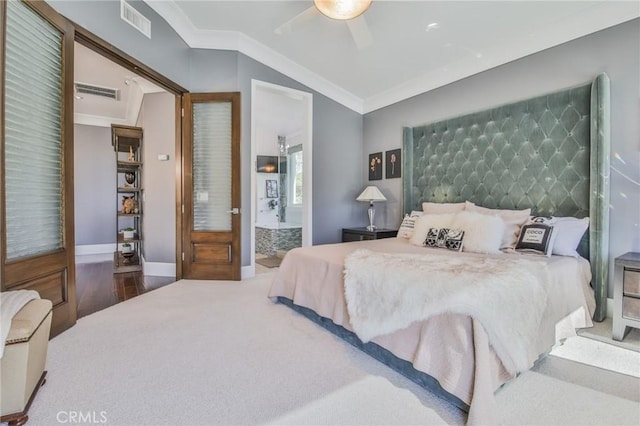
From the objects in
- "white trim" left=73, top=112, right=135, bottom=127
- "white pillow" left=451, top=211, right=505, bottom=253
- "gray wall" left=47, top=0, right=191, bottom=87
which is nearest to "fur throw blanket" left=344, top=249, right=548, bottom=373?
"white pillow" left=451, top=211, right=505, bottom=253

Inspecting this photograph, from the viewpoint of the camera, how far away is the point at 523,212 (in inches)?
120

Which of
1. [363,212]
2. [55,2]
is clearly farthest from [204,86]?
[363,212]

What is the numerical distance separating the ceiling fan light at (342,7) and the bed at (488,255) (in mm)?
1897

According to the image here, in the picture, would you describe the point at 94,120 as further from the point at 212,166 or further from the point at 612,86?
the point at 612,86

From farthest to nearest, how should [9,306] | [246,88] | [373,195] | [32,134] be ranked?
[373,195]
[246,88]
[32,134]
[9,306]

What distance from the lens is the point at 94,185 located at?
6.36m

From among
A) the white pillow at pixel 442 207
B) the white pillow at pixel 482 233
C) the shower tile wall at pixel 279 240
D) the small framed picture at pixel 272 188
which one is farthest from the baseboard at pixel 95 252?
the white pillow at pixel 482 233

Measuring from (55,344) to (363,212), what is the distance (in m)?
4.35

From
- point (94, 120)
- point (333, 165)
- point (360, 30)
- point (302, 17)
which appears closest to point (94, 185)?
point (94, 120)

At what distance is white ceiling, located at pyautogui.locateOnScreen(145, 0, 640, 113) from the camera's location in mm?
2822

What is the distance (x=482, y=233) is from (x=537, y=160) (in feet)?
3.65

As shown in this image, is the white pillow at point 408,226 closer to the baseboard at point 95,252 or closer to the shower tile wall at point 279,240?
the shower tile wall at point 279,240

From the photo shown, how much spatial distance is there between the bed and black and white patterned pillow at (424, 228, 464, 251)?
16 centimetres

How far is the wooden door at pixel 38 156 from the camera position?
193cm
